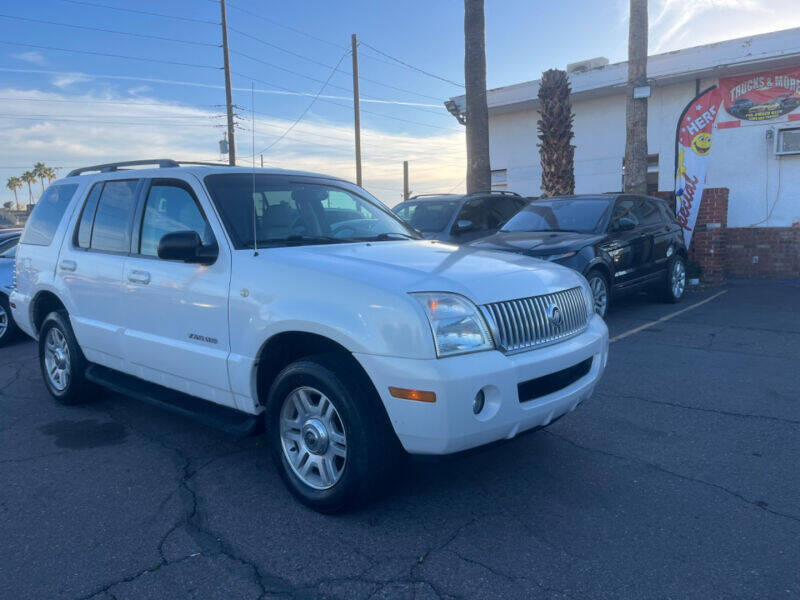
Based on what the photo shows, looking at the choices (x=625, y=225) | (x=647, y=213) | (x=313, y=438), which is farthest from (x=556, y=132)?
(x=313, y=438)

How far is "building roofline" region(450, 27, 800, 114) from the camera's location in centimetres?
1194

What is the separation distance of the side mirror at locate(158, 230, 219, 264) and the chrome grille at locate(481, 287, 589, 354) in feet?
5.66

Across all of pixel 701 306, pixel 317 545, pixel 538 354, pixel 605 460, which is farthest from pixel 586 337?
pixel 701 306

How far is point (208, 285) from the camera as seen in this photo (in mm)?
3730

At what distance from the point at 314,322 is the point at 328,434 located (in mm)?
Result: 613

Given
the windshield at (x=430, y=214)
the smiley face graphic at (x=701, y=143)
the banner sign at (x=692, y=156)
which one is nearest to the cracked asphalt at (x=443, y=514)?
the windshield at (x=430, y=214)

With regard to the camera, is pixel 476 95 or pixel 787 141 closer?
pixel 787 141

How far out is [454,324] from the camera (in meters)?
2.98

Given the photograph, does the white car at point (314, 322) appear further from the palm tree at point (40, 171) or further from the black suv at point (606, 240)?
the palm tree at point (40, 171)

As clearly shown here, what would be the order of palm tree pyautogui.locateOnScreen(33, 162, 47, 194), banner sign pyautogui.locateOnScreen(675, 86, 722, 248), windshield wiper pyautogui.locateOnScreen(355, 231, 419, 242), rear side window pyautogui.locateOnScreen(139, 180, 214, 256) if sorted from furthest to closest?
palm tree pyautogui.locateOnScreen(33, 162, 47, 194) → banner sign pyautogui.locateOnScreen(675, 86, 722, 248) → windshield wiper pyautogui.locateOnScreen(355, 231, 419, 242) → rear side window pyautogui.locateOnScreen(139, 180, 214, 256)

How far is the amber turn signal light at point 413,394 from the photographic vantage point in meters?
2.83

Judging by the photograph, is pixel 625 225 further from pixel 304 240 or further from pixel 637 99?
pixel 304 240

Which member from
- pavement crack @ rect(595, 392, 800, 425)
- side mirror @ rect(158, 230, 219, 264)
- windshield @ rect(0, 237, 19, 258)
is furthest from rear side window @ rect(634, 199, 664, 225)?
windshield @ rect(0, 237, 19, 258)

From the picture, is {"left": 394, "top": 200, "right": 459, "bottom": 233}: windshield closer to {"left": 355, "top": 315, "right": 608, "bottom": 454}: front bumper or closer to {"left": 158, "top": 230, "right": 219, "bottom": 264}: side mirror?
{"left": 158, "top": 230, "right": 219, "bottom": 264}: side mirror
